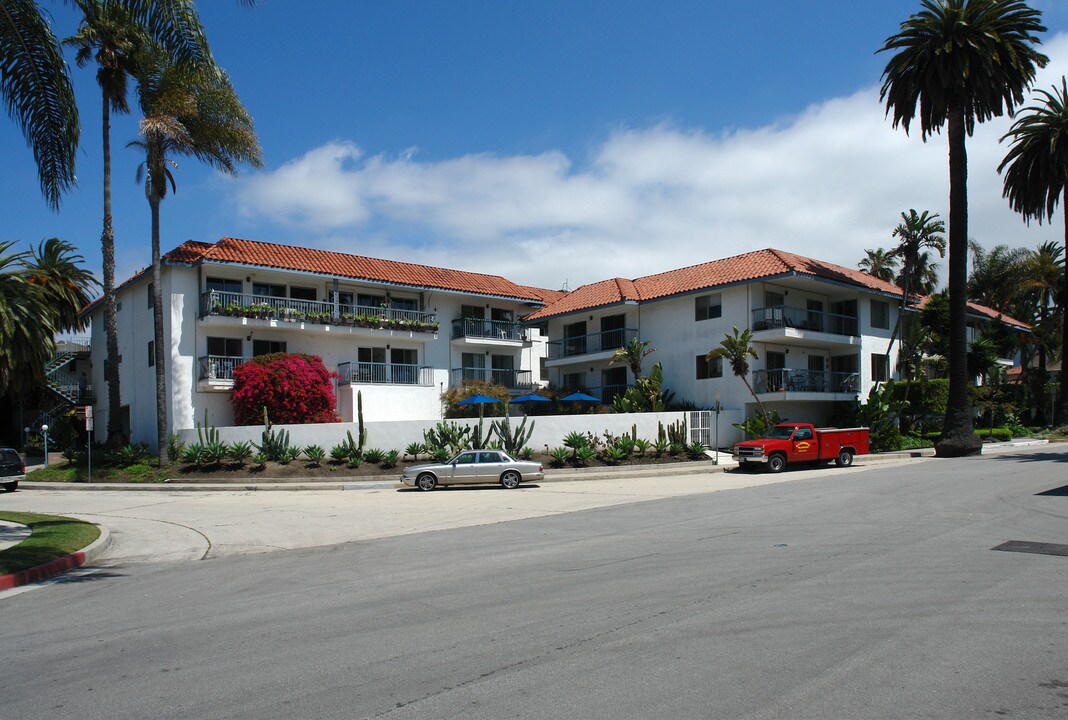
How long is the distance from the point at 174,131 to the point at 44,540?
62.8 feet

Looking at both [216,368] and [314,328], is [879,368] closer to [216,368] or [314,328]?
[314,328]

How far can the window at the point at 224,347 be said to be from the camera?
3478 centimetres

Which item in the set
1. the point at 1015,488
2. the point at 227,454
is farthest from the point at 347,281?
the point at 1015,488

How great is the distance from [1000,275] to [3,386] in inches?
2694

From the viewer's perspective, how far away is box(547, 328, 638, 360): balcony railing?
44219 millimetres

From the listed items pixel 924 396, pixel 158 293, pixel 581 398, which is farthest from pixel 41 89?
pixel 924 396

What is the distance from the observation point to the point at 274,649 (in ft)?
22.7

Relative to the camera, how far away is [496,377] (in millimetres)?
44875

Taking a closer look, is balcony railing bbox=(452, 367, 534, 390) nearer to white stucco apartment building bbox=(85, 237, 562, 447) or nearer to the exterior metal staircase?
white stucco apartment building bbox=(85, 237, 562, 447)

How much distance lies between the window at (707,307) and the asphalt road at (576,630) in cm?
2713

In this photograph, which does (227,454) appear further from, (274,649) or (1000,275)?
(1000,275)

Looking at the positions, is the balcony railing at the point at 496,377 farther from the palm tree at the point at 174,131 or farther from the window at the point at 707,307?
the palm tree at the point at 174,131

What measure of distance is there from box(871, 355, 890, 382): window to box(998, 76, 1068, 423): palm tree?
10.0 m

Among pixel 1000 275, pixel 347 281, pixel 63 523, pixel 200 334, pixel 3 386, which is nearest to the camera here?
pixel 63 523
